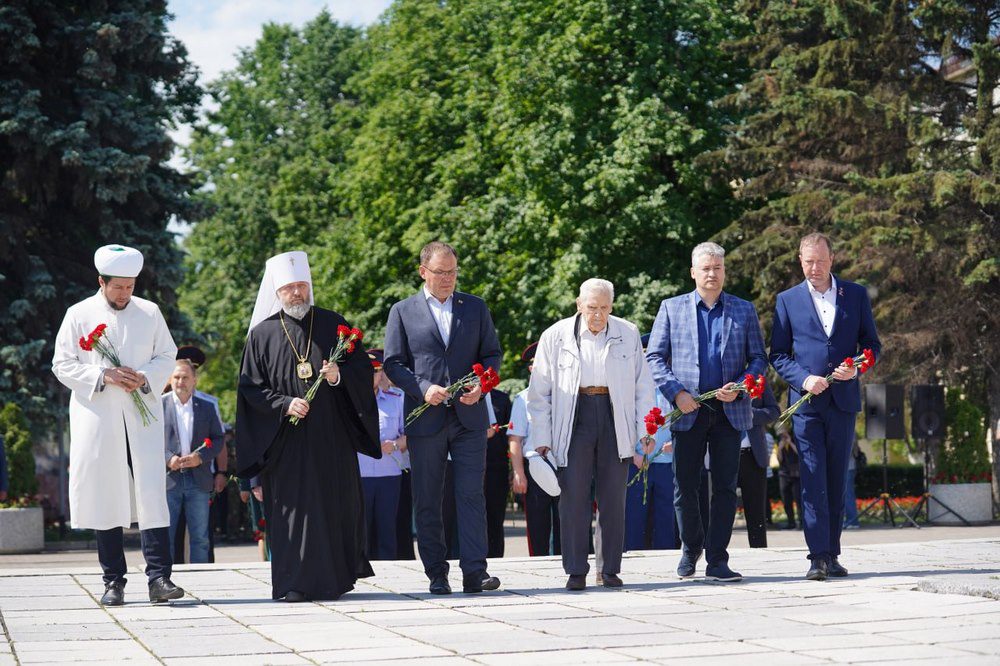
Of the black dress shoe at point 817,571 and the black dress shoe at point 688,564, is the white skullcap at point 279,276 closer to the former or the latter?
the black dress shoe at point 688,564

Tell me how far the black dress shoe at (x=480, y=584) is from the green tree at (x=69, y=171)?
1743 centimetres

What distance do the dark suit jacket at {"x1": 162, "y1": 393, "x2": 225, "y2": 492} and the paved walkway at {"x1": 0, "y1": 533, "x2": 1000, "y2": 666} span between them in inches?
94.2

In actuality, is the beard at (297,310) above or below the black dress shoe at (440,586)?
above

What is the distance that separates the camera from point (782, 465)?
25.7 m

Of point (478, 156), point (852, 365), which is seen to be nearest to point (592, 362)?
point (852, 365)

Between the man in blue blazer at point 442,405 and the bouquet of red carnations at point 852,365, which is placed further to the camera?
the bouquet of red carnations at point 852,365

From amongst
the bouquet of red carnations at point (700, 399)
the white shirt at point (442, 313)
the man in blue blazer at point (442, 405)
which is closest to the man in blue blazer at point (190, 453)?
the man in blue blazer at point (442, 405)

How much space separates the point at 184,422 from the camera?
13.6m

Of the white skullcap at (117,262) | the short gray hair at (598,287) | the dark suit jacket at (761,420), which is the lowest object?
the dark suit jacket at (761,420)

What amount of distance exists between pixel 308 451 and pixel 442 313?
1.31 m

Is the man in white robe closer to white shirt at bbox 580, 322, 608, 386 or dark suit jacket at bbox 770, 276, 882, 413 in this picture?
white shirt at bbox 580, 322, 608, 386

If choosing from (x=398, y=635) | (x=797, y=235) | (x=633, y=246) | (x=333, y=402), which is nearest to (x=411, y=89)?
(x=633, y=246)

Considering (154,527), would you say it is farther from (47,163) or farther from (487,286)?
(487,286)

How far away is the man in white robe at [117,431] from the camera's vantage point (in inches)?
372
